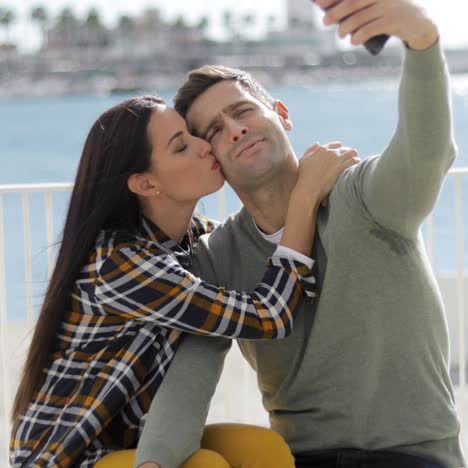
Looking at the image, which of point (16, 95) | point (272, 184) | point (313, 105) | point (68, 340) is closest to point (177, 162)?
point (272, 184)

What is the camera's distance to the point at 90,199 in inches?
77.2

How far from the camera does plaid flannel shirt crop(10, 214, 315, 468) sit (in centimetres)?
187

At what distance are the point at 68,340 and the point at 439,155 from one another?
0.86 m

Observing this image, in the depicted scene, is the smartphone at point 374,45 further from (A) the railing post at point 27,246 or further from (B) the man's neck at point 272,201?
(A) the railing post at point 27,246

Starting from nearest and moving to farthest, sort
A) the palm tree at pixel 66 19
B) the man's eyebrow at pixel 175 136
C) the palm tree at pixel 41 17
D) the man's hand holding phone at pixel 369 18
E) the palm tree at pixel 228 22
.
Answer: the man's hand holding phone at pixel 369 18 → the man's eyebrow at pixel 175 136 → the palm tree at pixel 66 19 → the palm tree at pixel 41 17 → the palm tree at pixel 228 22

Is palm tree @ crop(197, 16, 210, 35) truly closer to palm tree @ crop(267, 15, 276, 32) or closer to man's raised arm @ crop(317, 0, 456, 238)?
palm tree @ crop(267, 15, 276, 32)

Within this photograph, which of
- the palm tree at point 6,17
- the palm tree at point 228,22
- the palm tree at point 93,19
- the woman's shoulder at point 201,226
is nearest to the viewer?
the woman's shoulder at point 201,226

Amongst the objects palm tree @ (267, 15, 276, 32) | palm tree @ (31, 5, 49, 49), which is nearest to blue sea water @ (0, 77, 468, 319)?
palm tree @ (267, 15, 276, 32)

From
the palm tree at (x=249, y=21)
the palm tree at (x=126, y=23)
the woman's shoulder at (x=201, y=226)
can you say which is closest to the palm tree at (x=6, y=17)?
the palm tree at (x=126, y=23)

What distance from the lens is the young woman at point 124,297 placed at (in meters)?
1.87

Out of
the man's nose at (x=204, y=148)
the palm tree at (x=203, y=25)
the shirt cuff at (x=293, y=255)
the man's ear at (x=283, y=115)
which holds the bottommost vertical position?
the palm tree at (x=203, y=25)

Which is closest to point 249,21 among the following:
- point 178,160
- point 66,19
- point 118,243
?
point 66,19

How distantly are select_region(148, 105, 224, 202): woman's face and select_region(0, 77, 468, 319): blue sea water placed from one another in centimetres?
87

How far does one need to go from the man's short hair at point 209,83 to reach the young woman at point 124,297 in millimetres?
136
